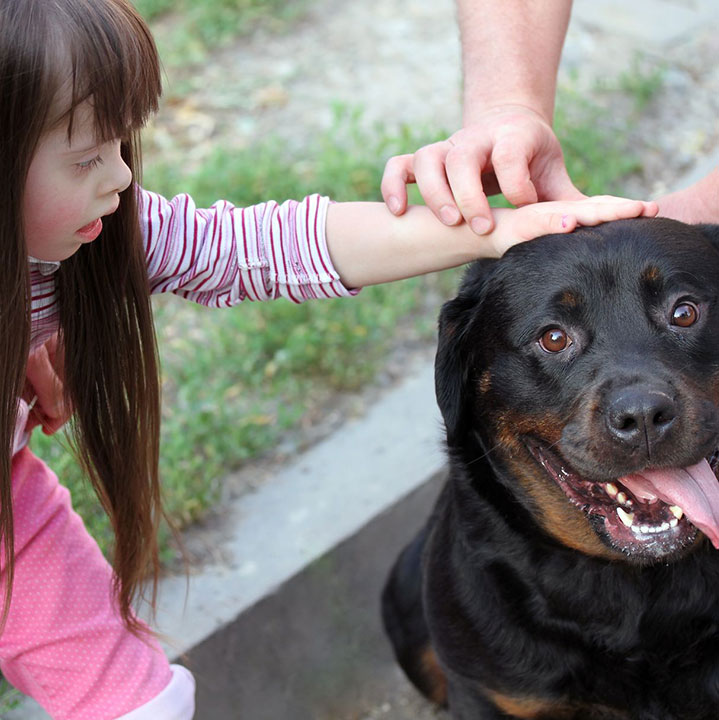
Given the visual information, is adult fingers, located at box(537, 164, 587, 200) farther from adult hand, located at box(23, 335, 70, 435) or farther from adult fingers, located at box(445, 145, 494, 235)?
adult hand, located at box(23, 335, 70, 435)

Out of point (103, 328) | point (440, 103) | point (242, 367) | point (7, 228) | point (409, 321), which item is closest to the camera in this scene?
point (7, 228)

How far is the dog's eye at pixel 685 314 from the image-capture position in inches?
91.7

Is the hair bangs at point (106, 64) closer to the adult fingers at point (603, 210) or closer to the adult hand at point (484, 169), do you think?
the adult hand at point (484, 169)

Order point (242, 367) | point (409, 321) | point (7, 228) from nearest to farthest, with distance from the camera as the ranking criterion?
point (7, 228) → point (242, 367) → point (409, 321)

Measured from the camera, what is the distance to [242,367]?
3.95 m

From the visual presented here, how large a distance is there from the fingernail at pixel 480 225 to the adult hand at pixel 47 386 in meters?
0.94

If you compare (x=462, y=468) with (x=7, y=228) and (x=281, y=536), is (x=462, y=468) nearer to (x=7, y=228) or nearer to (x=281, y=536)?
(x=281, y=536)

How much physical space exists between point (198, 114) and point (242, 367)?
1995mm

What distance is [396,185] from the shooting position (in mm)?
2473

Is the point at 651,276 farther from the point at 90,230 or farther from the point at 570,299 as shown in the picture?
the point at 90,230

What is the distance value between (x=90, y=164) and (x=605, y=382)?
105 centimetres

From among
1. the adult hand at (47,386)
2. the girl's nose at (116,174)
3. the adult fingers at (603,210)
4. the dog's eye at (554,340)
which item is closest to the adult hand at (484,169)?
the adult fingers at (603,210)

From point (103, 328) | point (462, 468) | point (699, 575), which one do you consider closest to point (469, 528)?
point (462, 468)

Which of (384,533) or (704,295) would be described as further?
(384,533)
